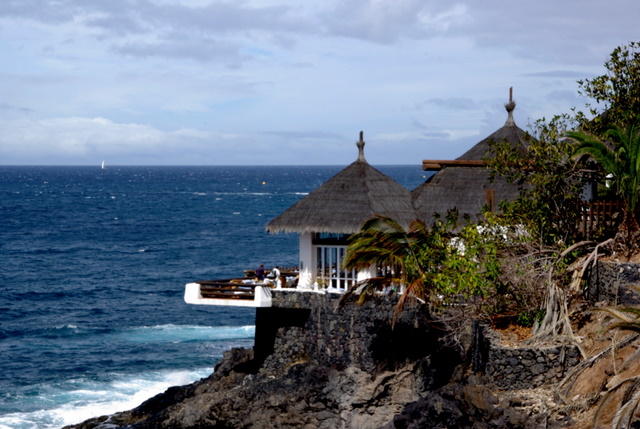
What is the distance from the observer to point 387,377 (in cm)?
2325

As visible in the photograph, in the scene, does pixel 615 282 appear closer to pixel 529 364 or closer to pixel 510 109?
pixel 529 364

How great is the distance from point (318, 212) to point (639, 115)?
8401mm

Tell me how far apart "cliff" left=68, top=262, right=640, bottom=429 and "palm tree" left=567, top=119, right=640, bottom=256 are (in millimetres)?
2169

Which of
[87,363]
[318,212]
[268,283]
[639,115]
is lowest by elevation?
[87,363]

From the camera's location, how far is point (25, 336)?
4400 centimetres

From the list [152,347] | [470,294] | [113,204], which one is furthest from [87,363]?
[113,204]

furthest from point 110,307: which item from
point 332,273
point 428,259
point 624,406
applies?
point 624,406

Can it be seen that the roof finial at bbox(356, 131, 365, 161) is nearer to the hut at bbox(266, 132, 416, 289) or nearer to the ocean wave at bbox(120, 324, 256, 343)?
the hut at bbox(266, 132, 416, 289)

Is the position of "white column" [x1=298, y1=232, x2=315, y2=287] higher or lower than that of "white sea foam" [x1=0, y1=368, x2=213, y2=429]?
higher

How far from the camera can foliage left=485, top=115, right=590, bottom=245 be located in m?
21.8

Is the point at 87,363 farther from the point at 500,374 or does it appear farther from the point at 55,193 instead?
the point at 55,193

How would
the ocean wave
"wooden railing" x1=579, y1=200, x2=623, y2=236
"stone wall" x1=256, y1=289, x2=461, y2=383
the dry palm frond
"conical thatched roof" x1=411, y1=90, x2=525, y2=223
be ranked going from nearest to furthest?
the dry palm frond
"wooden railing" x1=579, y1=200, x2=623, y2=236
"stone wall" x1=256, y1=289, x2=461, y2=383
"conical thatched roof" x1=411, y1=90, x2=525, y2=223
the ocean wave

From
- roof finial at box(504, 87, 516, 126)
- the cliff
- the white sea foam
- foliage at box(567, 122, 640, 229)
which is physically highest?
roof finial at box(504, 87, 516, 126)

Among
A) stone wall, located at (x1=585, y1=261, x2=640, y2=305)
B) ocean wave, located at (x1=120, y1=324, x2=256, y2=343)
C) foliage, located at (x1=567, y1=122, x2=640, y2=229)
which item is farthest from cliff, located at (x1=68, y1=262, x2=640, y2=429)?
ocean wave, located at (x1=120, y1=324, x2=256, y2=343)
